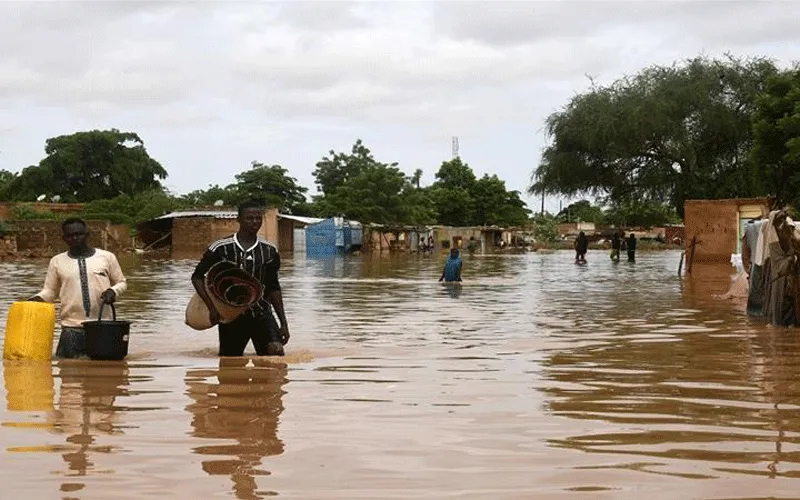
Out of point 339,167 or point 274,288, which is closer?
point 274,288

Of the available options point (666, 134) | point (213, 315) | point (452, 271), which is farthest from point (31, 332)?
point (666, 134)

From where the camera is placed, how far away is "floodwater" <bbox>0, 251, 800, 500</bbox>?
5.15 meters

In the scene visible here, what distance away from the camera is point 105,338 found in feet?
30.6

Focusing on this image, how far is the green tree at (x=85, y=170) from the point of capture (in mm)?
86938

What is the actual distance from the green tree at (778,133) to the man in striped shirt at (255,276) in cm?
2518

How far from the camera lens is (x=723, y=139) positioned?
46.8m

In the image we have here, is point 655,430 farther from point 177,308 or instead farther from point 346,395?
point 177,308

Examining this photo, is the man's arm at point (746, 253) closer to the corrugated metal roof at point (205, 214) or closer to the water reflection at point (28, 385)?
the water reflection at point (28, 385)

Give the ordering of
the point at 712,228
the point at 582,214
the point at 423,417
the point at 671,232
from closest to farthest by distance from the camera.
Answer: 1. the point at 423,417
2. the point at 712,228
3. the point at 671,232
4. the point at 582,214

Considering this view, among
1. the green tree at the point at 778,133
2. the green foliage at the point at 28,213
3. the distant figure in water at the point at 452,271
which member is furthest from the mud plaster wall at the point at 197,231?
the distant figure in water at the point at 452,271

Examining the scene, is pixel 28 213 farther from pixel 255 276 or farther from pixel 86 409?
pixel 86 409

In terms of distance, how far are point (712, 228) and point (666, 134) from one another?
38.0 feet

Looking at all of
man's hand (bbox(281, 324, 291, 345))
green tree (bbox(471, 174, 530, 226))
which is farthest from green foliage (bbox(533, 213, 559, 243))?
man's hand (bbox(281, 324, 291, 345))

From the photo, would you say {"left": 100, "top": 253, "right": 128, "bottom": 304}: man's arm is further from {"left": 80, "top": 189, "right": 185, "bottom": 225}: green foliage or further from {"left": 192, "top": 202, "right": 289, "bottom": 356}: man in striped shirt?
{"left": 80, "top": 189, "right": 185, "bottom": 225}: green foliage
